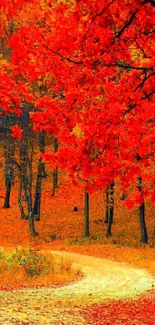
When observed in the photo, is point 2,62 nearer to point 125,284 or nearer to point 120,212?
point 125,284

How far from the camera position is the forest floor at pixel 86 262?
1123cm

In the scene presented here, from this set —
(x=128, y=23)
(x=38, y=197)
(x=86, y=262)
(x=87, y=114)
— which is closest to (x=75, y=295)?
(x=87, y=114)

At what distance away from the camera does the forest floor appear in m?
11.2

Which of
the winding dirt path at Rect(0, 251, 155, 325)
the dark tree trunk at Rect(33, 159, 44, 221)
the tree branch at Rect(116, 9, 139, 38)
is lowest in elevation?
the winding dirt path at Rect(0, 251, 155, 325)

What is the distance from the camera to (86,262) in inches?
945

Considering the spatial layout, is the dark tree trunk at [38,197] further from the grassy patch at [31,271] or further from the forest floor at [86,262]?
the grassy patch at [31,271]

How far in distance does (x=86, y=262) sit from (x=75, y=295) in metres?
9.43

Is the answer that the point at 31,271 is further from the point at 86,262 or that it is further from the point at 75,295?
the point at 86,262

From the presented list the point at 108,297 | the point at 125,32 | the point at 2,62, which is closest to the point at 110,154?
the point at 125,32

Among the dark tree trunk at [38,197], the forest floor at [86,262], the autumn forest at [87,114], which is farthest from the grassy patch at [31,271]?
the dark tree trunk at [38,197]

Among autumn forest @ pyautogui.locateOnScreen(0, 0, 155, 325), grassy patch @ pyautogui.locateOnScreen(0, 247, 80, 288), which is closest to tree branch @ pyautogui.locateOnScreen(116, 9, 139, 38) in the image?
autumn forest @ pyautogui.locateOnScreen(0, 0, 155, 325)

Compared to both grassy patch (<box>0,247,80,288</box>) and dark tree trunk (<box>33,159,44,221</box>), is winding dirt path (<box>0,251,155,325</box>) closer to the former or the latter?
grassy patch (<box>0,247,80,288</box>)

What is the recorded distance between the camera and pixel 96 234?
35.2 metres

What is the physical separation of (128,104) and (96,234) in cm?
2711
